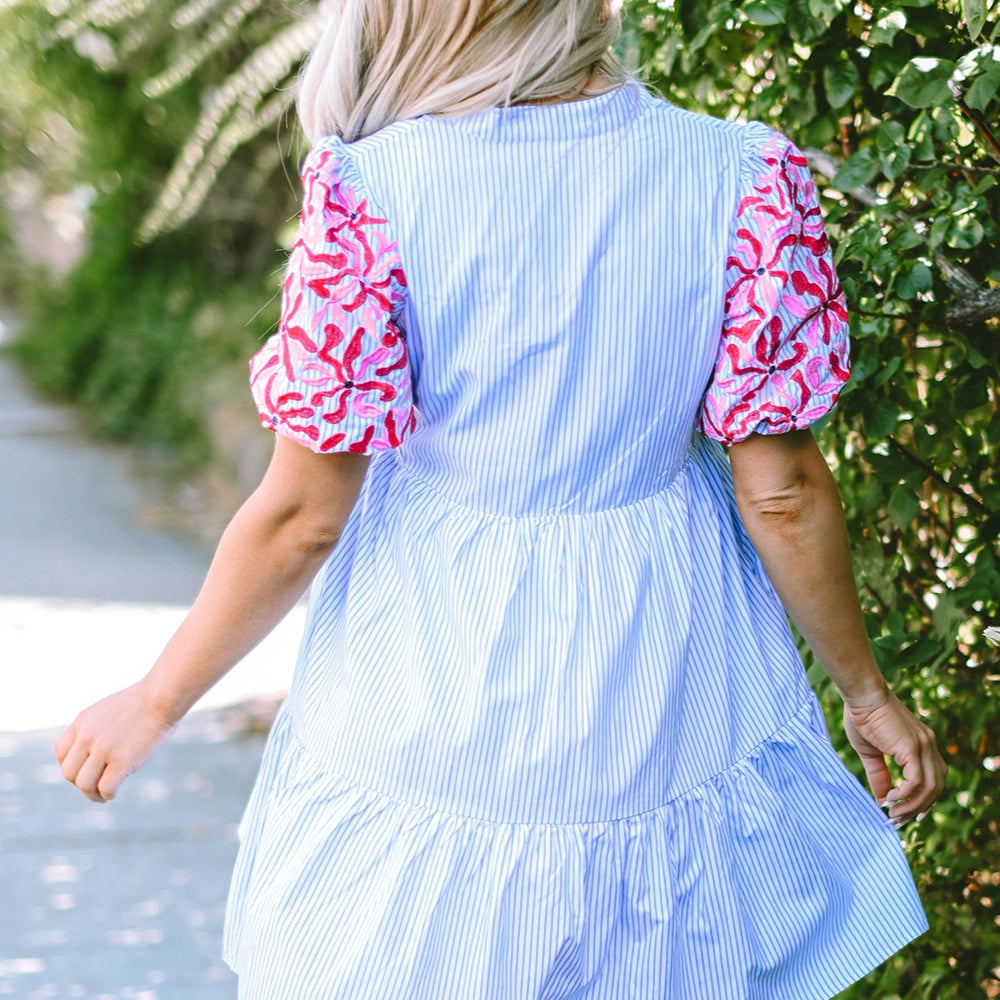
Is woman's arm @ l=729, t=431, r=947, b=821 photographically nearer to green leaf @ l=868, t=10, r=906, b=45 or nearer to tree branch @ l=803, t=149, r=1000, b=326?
tree branch @ l=803, t=149, r=1000, b=326

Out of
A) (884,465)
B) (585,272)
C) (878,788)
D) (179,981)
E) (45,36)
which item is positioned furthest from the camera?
(45,36)

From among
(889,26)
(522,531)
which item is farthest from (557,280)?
(889,26)

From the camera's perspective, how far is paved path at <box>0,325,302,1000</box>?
128 inches

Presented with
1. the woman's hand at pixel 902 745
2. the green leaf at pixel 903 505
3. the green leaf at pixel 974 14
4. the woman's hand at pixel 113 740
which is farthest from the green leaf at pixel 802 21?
the woman's hand at pixel 113 740

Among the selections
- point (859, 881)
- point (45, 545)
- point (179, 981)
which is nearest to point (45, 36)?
point (45, 545)

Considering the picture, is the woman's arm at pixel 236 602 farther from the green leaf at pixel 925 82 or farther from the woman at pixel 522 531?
the green leaf at pixel 925 82

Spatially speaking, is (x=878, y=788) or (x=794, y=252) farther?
(x=878, y=788)

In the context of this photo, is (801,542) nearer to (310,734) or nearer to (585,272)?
(585,272)

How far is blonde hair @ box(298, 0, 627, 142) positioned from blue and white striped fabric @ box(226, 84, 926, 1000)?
0.14 feet

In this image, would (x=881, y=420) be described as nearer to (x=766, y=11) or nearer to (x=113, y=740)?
(x=766, y=11)

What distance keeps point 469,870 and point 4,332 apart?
1346cm

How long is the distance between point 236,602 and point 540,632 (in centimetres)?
31

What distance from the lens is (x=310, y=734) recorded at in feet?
5.18

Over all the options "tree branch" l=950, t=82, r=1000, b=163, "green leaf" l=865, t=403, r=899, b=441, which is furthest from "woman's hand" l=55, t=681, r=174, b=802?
"tree branch" l=950, t=82, r=1000, b=163
